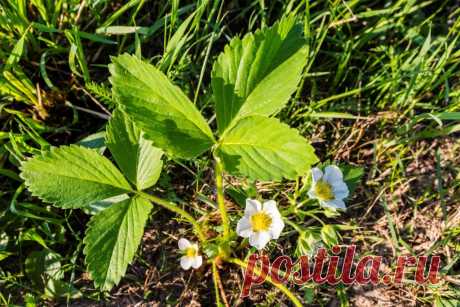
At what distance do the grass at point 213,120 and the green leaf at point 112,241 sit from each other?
1.13ft

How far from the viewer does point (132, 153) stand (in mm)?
1692

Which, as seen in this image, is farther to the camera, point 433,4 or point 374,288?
point 433,4

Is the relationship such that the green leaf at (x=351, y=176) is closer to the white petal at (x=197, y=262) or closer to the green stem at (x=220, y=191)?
the green stem at (x=220, y=191)

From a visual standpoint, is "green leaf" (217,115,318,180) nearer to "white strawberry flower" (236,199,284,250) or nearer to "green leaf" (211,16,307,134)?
"green leaf" (211,16,307,134)

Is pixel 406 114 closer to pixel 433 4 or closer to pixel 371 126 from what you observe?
pixel 371 126

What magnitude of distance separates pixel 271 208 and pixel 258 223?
6 centimetres

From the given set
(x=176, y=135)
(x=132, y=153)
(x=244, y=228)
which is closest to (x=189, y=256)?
(x=244, y=228)

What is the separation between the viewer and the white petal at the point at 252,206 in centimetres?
168

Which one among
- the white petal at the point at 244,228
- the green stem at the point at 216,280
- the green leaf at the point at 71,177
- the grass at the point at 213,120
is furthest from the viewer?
the grass at the point at 213,120

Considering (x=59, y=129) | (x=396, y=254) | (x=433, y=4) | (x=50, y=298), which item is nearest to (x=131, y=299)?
(x=50, y=298)

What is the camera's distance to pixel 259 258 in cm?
193

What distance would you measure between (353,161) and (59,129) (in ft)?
3.79

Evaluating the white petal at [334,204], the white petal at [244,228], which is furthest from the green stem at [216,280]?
the white petal at [334,204]

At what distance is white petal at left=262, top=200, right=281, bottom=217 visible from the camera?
1.66 meters
